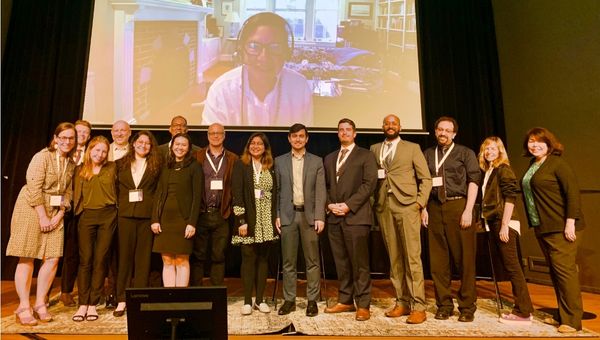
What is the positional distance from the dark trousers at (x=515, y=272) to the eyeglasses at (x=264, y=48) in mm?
2992

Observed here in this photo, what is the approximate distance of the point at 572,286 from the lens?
3.29 meters

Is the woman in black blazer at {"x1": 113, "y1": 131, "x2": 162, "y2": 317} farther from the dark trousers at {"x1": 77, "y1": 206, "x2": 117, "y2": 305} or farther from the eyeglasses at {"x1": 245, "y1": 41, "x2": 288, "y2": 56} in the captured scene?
the eyeglasses at {"x1": 245, "y1": 41, "x2": 288, "y2": 56}

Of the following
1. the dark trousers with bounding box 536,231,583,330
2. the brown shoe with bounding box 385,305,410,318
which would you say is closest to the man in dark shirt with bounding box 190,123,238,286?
the brown shoe with bounding box 385,305,410,318

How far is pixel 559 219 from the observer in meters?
3.32

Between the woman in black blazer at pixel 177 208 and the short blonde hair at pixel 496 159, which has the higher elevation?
the short blonde hair at pixel 496 159

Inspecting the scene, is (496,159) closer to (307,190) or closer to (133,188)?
(307,190)

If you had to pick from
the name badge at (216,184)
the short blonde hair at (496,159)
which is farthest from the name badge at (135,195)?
the short blonde hair at (496,159)

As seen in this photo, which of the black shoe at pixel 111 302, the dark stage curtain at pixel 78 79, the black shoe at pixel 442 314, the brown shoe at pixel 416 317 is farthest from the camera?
the dark stage curtain at pixel 78 79

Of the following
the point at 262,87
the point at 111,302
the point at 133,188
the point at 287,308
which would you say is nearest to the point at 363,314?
the point at 287,308

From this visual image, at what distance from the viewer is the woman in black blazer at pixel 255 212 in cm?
369

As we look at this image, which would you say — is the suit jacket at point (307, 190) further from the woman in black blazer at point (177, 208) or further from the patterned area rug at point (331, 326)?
the patterned area rug at point (331, 326)

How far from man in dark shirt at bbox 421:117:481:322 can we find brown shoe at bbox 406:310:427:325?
169 mm

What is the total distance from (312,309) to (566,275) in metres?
1.95

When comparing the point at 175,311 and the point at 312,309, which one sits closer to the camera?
the point at 175,311
